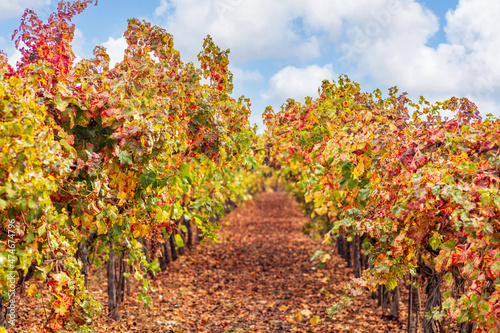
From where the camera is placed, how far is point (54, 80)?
11.1 ft

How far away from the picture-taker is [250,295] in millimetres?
9234

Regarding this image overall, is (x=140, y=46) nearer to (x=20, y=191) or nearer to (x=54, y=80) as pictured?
(x=54, y=80)

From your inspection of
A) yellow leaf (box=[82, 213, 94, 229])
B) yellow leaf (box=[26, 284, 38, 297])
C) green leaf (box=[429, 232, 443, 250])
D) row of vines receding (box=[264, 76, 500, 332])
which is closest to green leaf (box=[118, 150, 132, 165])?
yellow leaf (box=[82, 213, 94, 229])

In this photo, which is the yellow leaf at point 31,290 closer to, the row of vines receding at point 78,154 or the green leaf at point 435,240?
the row of vines receding at point 78,154

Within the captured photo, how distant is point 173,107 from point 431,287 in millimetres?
3526

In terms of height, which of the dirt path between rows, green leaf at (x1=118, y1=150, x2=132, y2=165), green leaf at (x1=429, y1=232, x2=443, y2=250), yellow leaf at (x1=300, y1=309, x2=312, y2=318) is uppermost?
green leaf at (x1=118, y1=150, x2=132, y2=165)

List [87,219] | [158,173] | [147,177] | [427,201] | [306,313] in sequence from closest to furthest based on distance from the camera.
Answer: [427,201] < [87,219] < [147,177] < [158,173] < [306,313]

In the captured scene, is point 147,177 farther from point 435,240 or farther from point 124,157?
point 435,240

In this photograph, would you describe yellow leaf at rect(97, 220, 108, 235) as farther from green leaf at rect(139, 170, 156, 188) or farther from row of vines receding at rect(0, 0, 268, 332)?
green leaf at rect(139, 170, 156, 188)

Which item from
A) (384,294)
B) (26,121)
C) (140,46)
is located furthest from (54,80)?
(384,294)

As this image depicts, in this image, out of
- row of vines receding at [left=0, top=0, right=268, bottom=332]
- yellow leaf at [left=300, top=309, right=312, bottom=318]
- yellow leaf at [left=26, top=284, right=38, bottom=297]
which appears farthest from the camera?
yellow leaf at [left=300, top=309, right=312, bottom=318]

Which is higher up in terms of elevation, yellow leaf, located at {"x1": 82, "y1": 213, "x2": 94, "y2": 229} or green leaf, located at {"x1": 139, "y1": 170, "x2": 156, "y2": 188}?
green leaf, located at {"x1": 139, "y1": 170, "x2": 156, "y2": 188}

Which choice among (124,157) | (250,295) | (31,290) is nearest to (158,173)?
(124,157)

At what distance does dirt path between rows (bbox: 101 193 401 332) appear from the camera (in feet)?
22.9
